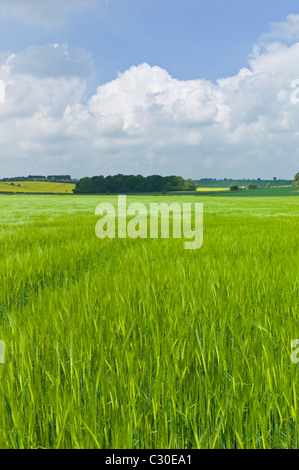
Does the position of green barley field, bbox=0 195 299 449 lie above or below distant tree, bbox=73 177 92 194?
below

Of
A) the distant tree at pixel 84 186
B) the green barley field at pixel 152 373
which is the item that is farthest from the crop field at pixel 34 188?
the green barley field at pixel 152 373

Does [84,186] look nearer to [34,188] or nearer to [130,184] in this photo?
[34,188]

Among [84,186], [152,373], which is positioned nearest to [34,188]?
[84,186]

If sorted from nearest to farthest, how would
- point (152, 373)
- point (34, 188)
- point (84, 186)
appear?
point (152, 373)
point (34, 188)
point (84, 186)

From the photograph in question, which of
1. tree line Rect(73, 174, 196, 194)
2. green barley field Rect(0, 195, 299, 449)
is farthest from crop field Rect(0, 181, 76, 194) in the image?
green barley field Rect(0, 195, 299, 449)

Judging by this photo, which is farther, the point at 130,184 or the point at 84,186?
Result: the point at 130,184

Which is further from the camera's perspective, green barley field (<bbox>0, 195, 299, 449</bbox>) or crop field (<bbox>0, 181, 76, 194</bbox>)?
crop field (<bbox>0, 181, 76, 194</bbox>)

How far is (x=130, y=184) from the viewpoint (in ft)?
328

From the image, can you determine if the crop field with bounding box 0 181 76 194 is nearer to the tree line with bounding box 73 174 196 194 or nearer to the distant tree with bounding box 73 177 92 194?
the distant tree with bounding box 73 177 92 194

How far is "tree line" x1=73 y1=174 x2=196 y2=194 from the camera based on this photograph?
311 feet

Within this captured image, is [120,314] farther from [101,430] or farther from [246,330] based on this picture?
[101,430]

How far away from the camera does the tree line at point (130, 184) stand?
311ft
